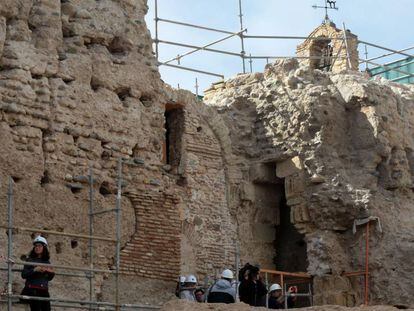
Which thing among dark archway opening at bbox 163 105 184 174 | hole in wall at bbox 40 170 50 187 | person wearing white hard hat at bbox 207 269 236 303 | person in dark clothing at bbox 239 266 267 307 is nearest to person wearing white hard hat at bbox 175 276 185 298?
person in dark clothing at bbox 239 266 267 307

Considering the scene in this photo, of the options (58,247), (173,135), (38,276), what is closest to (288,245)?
(173,135)

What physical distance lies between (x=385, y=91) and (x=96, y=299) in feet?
22.3

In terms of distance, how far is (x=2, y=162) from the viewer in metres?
17.0

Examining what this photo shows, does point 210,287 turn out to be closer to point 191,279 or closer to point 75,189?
point 191,279

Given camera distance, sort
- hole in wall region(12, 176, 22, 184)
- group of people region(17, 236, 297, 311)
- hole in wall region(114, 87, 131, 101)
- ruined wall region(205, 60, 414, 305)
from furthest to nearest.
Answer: ruined wall region(205, 60, 414, 305)
hole in wall region(114, 87, 131, 101)
hole in wall region(12, 176, 22, 184)
group of people region(17, 236, 297, 311)

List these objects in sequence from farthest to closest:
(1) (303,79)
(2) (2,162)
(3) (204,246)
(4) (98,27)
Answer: (1) (303,79) < (3) (204,246) < (4) (98,27) < (2) (2,162)

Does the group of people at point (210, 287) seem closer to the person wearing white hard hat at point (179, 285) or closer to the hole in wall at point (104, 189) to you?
the person wearing white hard hat at point (179, 285)

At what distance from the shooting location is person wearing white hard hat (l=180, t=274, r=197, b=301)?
1825 cm

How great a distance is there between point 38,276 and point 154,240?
3381 mm

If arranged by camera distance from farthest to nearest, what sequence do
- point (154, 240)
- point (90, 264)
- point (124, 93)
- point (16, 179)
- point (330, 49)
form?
point (330, 49)
point (124, 93)
point (154, 240)
point (90, 264)
point (16, 179)

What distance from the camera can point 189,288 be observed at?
18.3 meters

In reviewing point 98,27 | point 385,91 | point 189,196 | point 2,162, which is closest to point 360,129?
point 385,91

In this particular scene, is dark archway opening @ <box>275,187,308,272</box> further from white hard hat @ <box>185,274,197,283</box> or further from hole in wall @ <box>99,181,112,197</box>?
hole in wall @ <box>99,181,112,197</box>

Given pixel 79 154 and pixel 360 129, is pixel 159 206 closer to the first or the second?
pixel 79 154
